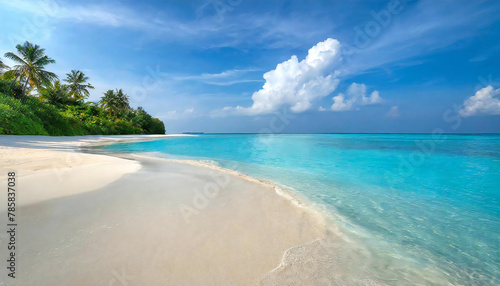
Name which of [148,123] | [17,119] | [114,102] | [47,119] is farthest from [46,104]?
[148,123]

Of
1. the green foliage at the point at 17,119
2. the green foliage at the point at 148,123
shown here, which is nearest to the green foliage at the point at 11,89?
the green foliage at the point at 17,119

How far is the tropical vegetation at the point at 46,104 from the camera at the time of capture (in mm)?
18297

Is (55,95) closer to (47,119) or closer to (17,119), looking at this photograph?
(47,119)

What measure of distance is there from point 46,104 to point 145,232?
106ft

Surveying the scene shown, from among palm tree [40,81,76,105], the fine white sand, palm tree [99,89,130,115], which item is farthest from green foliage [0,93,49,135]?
palm tree [99,89,130,115]

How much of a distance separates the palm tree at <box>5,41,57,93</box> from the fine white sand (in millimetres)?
34581

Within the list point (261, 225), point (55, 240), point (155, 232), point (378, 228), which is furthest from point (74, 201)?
point (378, 228)

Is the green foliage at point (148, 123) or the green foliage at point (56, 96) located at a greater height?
the green foliage at point (56, 96)

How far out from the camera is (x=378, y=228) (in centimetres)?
378

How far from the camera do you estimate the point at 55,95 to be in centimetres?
3350

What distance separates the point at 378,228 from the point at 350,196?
6.80ft

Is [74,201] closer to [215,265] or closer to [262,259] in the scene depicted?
[215,265]

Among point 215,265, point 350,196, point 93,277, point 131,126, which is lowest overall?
point 350,196

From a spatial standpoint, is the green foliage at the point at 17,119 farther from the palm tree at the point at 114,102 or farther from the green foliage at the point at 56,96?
the palm tree at the point at 114,102
